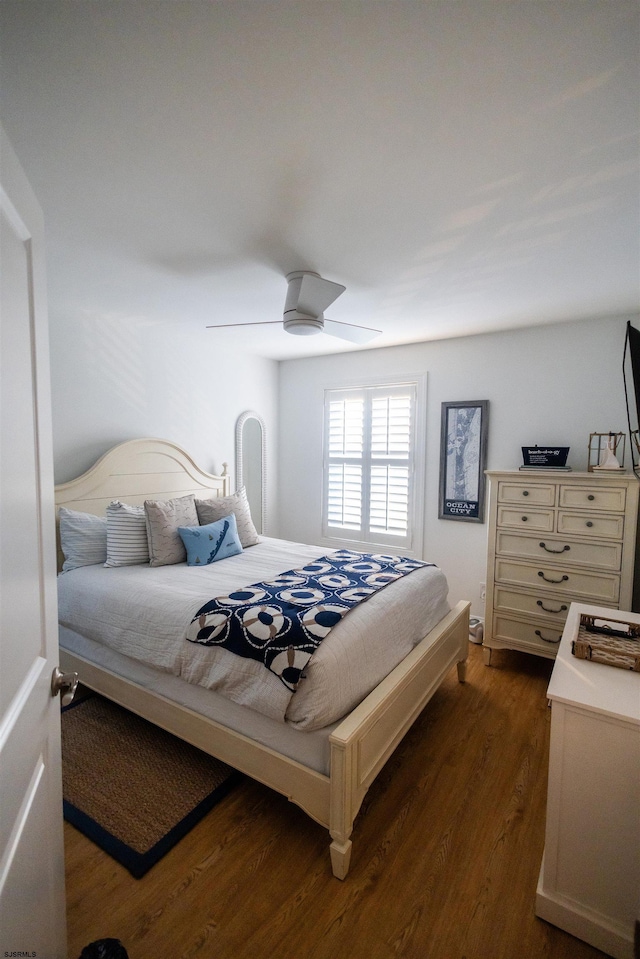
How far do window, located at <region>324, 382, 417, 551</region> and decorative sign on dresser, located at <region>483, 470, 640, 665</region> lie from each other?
1.05m

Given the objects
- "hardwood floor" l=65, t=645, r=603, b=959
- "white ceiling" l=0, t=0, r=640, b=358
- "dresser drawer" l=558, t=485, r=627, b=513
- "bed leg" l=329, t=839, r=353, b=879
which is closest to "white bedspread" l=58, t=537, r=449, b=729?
"bed leg" l=329, t=839, r=353, b=879

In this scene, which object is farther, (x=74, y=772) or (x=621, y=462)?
(x=621, y=462)

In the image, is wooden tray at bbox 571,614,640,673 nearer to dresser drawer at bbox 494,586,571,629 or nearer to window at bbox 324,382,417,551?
dresser drawer at bbox 494,586,571,629

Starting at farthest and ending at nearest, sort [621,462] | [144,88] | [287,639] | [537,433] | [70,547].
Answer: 1. [537,433]
2. [621,462]
3. [70,547]
4. [287,639]
5. [144,88]

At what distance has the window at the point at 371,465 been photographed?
3988mm

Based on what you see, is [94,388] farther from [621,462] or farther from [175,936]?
[621,462]

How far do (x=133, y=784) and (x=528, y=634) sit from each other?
2.49 m

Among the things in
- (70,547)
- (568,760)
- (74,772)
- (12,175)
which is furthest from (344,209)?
(74,772)

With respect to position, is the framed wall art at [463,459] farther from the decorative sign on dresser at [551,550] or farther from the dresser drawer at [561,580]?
the dresser drawer at [561,580]

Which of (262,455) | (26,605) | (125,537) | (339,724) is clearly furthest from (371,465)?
(26,605)

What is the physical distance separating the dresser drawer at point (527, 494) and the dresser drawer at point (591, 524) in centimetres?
12

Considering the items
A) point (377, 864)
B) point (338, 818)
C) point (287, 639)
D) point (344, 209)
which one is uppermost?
point (344, 209)

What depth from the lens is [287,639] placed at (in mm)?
1740

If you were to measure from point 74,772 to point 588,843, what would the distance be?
2.07 metres
